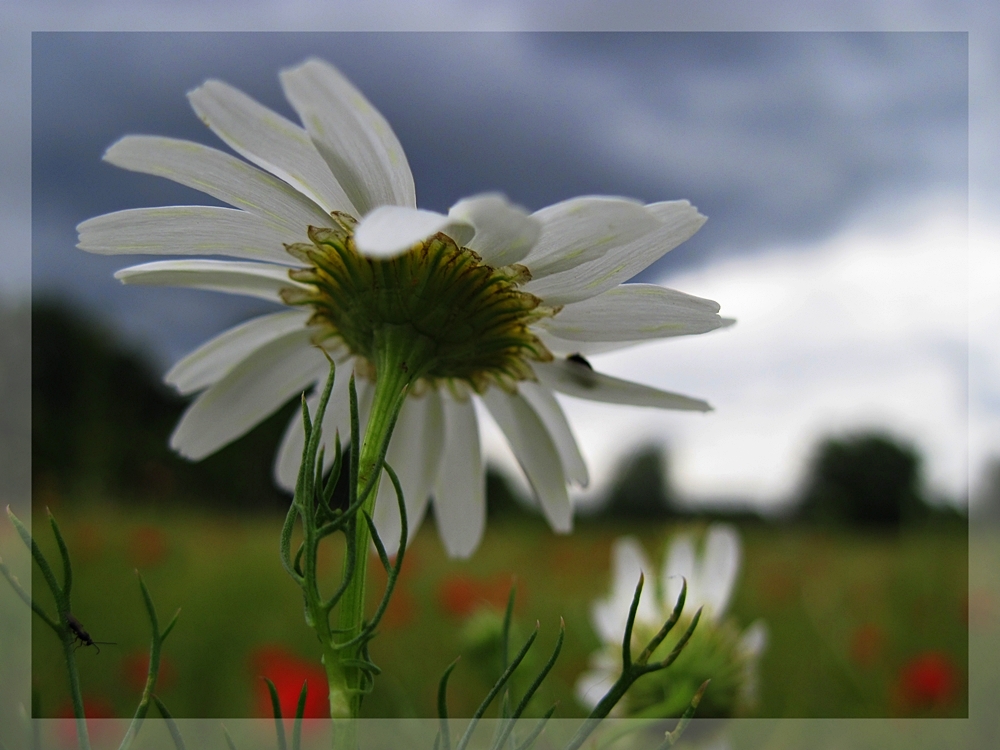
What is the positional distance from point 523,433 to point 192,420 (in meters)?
0.24

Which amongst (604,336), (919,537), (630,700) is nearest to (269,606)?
(630,700)

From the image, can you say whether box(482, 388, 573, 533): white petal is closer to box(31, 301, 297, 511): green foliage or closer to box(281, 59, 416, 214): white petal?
box(281, 59, 416, 214): white petal

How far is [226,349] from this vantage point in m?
0.58

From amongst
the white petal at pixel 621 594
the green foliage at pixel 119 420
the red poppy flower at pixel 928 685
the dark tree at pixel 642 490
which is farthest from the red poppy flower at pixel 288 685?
the dark tree at pixel 642 490

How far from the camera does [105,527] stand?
115 inches

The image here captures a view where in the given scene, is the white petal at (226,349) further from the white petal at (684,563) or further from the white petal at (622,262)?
the white petal at (684,563)

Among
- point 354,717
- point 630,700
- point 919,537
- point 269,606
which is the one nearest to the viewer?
point 354,717

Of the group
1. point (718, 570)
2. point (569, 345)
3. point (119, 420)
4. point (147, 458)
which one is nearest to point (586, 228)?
point (569, 345)

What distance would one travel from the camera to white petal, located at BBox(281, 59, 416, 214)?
36cm

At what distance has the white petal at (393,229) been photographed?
0.29 metres

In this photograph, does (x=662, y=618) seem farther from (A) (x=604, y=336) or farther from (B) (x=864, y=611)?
(B) (x=864, y=611)

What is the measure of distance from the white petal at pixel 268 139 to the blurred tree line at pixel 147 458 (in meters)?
2.44

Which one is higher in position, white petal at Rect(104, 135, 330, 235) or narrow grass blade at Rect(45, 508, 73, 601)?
white petal at Rect(104, 135, 330, 235)

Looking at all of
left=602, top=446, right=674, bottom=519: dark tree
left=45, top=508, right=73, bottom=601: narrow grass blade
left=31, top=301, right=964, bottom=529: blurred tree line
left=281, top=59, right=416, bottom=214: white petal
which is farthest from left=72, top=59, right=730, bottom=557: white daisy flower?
left=602, top=446, right=674, bottom=519: dark tree
